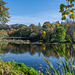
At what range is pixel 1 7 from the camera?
1094 cm

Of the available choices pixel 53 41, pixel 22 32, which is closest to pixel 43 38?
pixel 53 41

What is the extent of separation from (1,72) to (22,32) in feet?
149

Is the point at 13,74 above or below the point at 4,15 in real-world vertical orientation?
below

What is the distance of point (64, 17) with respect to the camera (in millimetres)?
1573

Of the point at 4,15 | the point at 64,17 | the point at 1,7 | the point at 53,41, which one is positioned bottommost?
the point at 53,41

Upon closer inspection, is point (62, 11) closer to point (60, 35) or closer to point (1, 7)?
point (1, 7)

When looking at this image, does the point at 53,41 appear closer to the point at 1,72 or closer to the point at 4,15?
the point at 4,15

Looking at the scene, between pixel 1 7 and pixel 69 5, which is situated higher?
pixel 1 7

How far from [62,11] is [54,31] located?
95.7ft

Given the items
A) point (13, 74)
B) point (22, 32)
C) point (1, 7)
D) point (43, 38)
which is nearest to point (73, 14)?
point (13, 74)

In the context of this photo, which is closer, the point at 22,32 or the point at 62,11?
the point at 62,11

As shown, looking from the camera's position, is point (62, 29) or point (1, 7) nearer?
point (1, 7)

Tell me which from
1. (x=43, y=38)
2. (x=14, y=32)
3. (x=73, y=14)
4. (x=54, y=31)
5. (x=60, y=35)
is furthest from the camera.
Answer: (x=14, y=32)

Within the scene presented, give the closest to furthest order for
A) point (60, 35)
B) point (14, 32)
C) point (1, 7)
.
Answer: point (1, 7) < point (60, 35) < point (14, 32)
